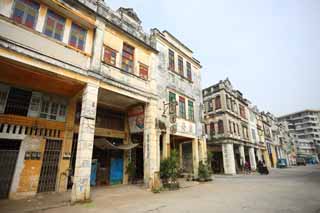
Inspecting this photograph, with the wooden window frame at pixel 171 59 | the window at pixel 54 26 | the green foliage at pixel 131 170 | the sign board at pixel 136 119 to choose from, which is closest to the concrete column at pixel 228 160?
the wooden window frame at pixel 171 59

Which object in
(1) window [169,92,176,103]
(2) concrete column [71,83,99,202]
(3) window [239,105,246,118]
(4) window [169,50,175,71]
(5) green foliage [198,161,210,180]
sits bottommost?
(5) green foliage [198,161,210,180]

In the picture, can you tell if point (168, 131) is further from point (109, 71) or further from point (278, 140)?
point (278, 140)

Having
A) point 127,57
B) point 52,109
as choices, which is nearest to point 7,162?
point 52,109

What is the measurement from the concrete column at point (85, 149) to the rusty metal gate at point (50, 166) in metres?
3.16

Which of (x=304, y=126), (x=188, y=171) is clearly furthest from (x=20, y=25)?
(x=304, y=126)

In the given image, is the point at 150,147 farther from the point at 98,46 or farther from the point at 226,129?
the point at 226,129

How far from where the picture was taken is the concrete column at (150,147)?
415 inches

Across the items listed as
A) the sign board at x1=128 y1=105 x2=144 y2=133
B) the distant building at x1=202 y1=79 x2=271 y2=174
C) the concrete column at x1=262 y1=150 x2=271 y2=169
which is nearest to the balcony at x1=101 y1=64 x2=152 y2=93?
A: the sign board at x1=128 y1=105 x2=144 y2=133

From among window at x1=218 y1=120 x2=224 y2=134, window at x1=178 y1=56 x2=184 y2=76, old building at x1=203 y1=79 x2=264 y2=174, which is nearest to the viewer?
window at x1=178 y1=56 x2=184 y2=76

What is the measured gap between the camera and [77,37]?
364 inches

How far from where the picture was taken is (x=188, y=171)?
1748cm

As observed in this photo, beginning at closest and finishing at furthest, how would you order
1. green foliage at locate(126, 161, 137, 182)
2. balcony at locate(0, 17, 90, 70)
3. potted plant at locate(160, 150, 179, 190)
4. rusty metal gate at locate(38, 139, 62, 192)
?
balcony at locate(0, 17, 90, 70)
rusty metal gate at locate(38, 139, 62, 192)
potted plant at locate(160, 150, 179, 190)
green foliage at locate(126, 161, 137, 182)

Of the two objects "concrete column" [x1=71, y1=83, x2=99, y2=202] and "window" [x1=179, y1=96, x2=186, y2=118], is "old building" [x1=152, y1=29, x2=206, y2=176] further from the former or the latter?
"concrete column" [x1=71, y1=83, x2=99, y2=202]

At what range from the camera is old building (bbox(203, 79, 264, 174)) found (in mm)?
22672
